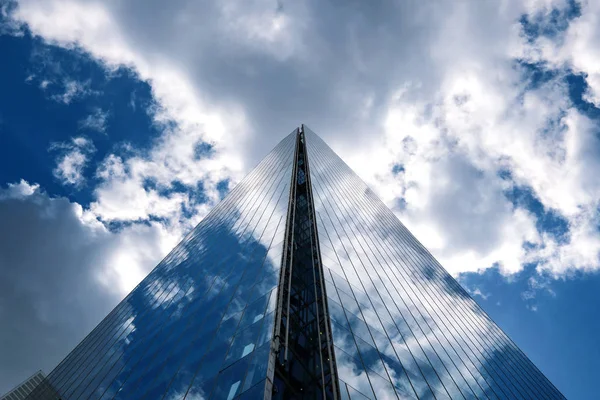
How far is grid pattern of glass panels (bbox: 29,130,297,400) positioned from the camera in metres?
12.9

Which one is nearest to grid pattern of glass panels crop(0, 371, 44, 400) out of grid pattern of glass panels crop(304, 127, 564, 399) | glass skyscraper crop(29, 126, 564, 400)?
glass skyscraper crop(29, 126, 564, 400)

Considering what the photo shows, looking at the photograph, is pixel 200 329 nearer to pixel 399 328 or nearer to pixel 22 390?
pixel 399 328

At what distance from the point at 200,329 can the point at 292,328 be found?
5.11 m

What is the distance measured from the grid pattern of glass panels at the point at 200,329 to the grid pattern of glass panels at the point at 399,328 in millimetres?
3109

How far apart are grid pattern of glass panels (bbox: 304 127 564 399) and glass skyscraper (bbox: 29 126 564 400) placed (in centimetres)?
10

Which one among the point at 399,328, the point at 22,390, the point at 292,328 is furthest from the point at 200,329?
the point at 22,390

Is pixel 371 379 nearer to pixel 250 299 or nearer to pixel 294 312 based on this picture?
pixel 294 312

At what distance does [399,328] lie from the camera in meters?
19.9

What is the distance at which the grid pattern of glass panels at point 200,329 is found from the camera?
12.9 metres

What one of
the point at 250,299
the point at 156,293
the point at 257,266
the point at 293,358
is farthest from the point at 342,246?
the point at 156,293

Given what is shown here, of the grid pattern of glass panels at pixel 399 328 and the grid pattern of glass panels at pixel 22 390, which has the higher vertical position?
the grid pattern of glass panels at pixel 399 328

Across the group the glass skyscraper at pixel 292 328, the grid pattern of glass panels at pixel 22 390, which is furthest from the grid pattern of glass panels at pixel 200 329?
the grid pattern of glass panels at pixel 22 390

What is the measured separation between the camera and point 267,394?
10.4 meters

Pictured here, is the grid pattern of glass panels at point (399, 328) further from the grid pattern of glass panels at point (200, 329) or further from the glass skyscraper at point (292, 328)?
the grid pattern of glass panels at point (200, 329)
